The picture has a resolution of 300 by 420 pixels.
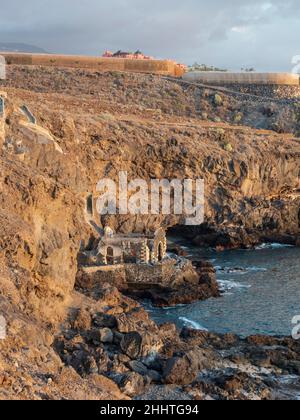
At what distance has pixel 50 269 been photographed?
26109 millimetres

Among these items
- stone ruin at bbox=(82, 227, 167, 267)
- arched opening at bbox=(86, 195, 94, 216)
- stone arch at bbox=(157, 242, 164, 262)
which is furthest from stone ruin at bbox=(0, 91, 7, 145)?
stone arch at bbox=(157, 242, 164, 262)

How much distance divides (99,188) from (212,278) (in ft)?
48.2

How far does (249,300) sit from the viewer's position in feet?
118

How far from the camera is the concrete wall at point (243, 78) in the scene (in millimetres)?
77938

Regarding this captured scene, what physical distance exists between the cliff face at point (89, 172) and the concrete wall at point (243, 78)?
5596mm

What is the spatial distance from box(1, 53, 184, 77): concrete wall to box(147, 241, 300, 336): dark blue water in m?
38.7

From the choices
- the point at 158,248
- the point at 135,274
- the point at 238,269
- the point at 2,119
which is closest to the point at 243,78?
the point at 238,269

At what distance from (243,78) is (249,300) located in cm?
4904

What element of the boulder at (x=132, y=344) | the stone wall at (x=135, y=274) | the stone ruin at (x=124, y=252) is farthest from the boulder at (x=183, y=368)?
the stone ruin at (x=124, y=252)

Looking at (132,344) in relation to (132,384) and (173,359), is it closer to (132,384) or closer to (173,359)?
(173,359)

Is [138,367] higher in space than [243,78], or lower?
lower

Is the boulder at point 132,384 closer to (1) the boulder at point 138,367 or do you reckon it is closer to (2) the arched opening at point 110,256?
(1) the boulder at point 138,367
